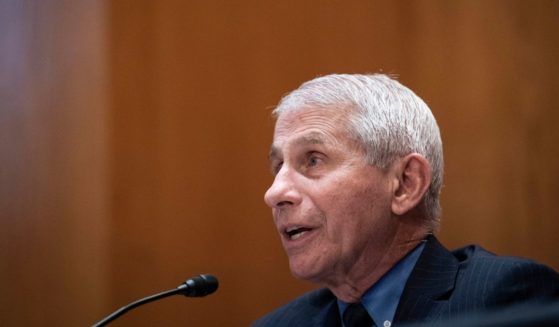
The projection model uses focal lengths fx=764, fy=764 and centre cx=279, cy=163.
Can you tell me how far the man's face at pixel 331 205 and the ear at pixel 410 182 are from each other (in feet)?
0.09

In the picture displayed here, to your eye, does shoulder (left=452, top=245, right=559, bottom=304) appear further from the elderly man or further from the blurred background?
the blurred background

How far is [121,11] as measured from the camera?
287 cm

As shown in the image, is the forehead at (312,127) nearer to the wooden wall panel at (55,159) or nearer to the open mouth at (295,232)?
the open mouth at (295,232)

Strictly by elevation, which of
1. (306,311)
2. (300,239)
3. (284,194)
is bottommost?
(306,311)

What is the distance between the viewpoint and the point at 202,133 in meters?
2.85

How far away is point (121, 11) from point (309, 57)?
73 centimetres

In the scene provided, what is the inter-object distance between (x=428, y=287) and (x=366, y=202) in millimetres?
239

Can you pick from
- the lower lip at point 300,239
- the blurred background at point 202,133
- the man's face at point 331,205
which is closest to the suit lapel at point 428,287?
the man's face at point 331,205

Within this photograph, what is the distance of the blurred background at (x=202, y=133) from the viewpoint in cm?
278

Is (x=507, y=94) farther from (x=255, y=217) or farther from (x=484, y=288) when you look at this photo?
(x=484, y=288)

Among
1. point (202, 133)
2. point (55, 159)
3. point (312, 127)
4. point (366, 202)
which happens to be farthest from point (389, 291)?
point (55, 159)

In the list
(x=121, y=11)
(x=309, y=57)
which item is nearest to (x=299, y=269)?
(x=309, y=57)

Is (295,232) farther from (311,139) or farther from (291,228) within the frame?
(311,139)

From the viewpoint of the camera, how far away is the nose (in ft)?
5.86
